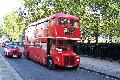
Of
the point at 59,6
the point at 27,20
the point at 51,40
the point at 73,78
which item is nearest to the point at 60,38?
the point at 51,40

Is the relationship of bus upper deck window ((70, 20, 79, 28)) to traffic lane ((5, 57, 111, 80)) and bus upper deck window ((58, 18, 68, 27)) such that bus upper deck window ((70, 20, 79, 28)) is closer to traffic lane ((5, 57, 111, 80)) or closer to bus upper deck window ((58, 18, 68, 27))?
bus upper deck window ((58, 18, 68, 27))

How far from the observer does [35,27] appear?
29.8m

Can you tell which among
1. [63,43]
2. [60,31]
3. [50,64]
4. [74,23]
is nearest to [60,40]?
[63,43]

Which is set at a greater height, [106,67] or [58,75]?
[106,67]

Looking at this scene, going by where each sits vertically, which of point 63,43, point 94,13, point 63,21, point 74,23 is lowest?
point 63,43

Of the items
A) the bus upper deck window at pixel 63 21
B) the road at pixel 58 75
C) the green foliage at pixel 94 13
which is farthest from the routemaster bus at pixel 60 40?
the green foliage at pixel 94 13

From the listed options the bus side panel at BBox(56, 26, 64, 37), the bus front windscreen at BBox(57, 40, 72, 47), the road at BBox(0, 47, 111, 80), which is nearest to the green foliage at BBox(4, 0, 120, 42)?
the bus front windscreen at BBox(57, 40, 72, 47)

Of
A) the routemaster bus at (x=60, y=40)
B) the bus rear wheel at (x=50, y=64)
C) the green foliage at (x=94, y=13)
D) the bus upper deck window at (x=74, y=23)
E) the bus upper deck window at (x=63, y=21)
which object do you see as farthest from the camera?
the green foliage at (x=94, y=13)

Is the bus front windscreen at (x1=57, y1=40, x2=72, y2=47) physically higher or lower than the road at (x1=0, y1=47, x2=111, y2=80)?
higher

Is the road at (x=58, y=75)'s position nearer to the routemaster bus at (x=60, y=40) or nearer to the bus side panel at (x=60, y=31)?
the routemaster bus at (x=60, y=40)

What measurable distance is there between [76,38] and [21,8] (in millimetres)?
42996

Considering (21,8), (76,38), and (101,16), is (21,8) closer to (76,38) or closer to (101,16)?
(101,16)

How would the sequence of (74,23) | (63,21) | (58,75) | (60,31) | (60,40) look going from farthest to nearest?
(74,23), (63,21), (60,40), (60,31), (58,75)

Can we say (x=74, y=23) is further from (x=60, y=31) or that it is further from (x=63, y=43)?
(x=63, y=43)
